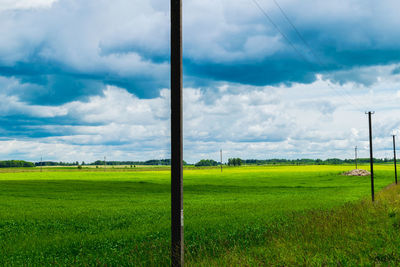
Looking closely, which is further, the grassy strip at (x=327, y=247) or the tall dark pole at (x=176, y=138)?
the grassy strip at (x=327, y=247)

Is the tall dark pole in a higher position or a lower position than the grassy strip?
higher

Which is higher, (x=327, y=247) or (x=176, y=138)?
(x=176, y=138)

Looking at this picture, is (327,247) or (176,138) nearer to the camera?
(176,138)

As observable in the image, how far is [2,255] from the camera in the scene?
13.1 m

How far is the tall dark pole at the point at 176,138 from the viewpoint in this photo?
845cm

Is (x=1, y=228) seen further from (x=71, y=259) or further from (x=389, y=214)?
(x=389, y=214)

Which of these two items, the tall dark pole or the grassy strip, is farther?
the grassy strip

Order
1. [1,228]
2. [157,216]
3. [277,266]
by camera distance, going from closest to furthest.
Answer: [277,266], [1,228], [157,216]

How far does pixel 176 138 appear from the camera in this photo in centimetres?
855

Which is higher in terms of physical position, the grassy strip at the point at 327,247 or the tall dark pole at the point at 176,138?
the tall dark pole at the point at 176,138

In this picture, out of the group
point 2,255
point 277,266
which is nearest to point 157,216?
point 2,255

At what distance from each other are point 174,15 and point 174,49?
895mm

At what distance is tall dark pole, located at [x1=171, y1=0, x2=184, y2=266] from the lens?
845 centimetres

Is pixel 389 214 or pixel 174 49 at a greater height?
pixel 174 49
